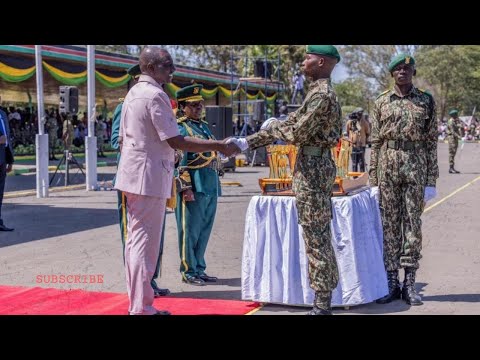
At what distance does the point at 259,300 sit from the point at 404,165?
5.74 ft

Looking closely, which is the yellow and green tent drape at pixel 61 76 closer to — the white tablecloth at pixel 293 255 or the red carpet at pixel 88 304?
the red carpet at pixel 88 304

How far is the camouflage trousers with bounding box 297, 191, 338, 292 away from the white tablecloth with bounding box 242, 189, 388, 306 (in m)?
0.41

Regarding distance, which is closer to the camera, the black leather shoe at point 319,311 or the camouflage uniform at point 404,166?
the black leather shoe at point 319,311

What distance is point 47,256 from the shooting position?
29.7ft

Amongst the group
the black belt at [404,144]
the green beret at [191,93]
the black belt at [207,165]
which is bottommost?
the black belt at [207,165]

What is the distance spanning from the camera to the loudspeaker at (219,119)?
23594 mm

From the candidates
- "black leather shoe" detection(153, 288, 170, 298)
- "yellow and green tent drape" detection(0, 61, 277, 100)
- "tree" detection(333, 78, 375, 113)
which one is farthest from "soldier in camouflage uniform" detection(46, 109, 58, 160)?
"tree" detection(333, 78, 375, 113)

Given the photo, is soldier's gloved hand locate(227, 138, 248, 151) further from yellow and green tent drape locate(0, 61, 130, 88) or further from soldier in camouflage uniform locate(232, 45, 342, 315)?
yellow and green tent drape locate(0, 61, 130, 88)

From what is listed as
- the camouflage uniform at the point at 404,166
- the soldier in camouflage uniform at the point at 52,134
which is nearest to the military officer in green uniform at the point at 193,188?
the camouflage uniform at the point at 404,166

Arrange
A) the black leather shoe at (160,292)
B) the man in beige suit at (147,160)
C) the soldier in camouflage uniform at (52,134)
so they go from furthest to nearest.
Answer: the soldier in camouflage uniform at (52,134) < the black leather shoe at (160,292) < the man in beige suit at (147,160)

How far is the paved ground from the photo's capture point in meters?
6.96

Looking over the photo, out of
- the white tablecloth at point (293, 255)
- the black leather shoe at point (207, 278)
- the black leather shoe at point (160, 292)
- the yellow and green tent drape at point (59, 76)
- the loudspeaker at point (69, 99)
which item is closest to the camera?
the white tablecloth at point (293, 255)
